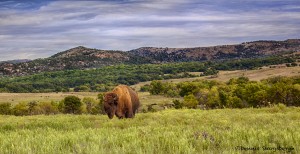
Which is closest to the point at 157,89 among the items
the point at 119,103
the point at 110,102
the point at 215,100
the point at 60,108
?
the point at 215,100

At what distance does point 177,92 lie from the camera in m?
115

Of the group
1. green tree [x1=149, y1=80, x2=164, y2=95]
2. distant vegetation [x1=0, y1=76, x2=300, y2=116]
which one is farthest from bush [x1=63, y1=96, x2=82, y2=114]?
green tree [x1=149, y1=80, x2=164, y2=95]

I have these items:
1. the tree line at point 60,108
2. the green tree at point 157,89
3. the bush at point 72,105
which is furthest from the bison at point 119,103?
the green tree at point 157,89

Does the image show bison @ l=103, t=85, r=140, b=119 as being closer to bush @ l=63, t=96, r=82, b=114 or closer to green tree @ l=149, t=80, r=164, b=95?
bush @ l=63, t=96, r=82, b=114

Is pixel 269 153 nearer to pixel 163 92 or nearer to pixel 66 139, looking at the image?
pixel 66 139

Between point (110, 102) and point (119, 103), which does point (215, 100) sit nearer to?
point (119, 103)

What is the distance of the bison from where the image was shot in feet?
60.6

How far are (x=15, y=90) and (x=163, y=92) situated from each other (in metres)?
83.6

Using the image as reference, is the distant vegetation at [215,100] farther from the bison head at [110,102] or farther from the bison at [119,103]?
the bison head at [110,102]

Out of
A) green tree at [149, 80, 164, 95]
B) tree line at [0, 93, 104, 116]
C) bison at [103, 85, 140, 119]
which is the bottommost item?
green tree at [149, 80, 164, 95]

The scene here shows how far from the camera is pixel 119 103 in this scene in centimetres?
1897

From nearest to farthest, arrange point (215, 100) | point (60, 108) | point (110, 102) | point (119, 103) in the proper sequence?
point (110, 102) < point (119, 103) < point (60, 108) < point (215, 100)

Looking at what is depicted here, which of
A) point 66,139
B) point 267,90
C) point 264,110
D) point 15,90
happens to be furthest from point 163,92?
point 66,139

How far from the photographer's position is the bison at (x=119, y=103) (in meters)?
18.5
